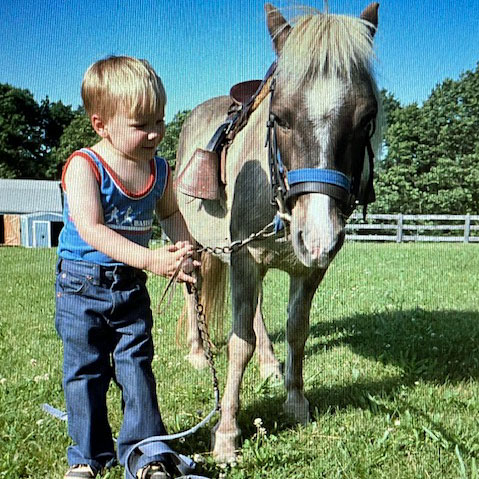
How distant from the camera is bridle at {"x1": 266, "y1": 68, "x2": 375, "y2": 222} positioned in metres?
2.00

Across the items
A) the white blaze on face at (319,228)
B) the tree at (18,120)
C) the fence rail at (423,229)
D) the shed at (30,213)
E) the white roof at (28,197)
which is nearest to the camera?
the white blaze on face at (319,228)

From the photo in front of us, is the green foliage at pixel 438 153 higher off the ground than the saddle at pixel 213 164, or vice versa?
the green foliage at pixel 438 153

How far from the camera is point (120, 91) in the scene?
1903 mm

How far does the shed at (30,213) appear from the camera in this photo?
22.0 m

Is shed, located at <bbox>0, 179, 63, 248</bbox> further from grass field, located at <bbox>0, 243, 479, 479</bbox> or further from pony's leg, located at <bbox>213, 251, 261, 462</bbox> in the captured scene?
pony's leg, located at <bbox>213, 251, 261, 462</bbox>

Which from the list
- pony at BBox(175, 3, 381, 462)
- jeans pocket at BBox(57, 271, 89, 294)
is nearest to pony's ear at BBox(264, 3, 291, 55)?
pony at BBox(175, 3, 381, 462)

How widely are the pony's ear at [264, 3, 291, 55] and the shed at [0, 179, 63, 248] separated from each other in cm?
1586

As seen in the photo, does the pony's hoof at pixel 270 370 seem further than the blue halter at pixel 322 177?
Yes

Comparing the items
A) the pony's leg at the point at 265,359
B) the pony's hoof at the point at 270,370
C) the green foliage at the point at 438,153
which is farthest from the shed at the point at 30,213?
the pony's hoof at the point at 270,370

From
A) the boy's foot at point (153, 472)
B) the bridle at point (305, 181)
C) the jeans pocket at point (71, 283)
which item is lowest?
the boy's foot at point (153, 472)

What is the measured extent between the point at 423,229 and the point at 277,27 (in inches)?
785

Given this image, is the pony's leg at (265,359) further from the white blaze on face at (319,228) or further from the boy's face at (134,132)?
the boy's face at (134,132)

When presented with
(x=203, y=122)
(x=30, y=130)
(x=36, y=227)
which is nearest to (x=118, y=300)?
(x=203, y=122)

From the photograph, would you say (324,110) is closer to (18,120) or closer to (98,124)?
(98,124)
